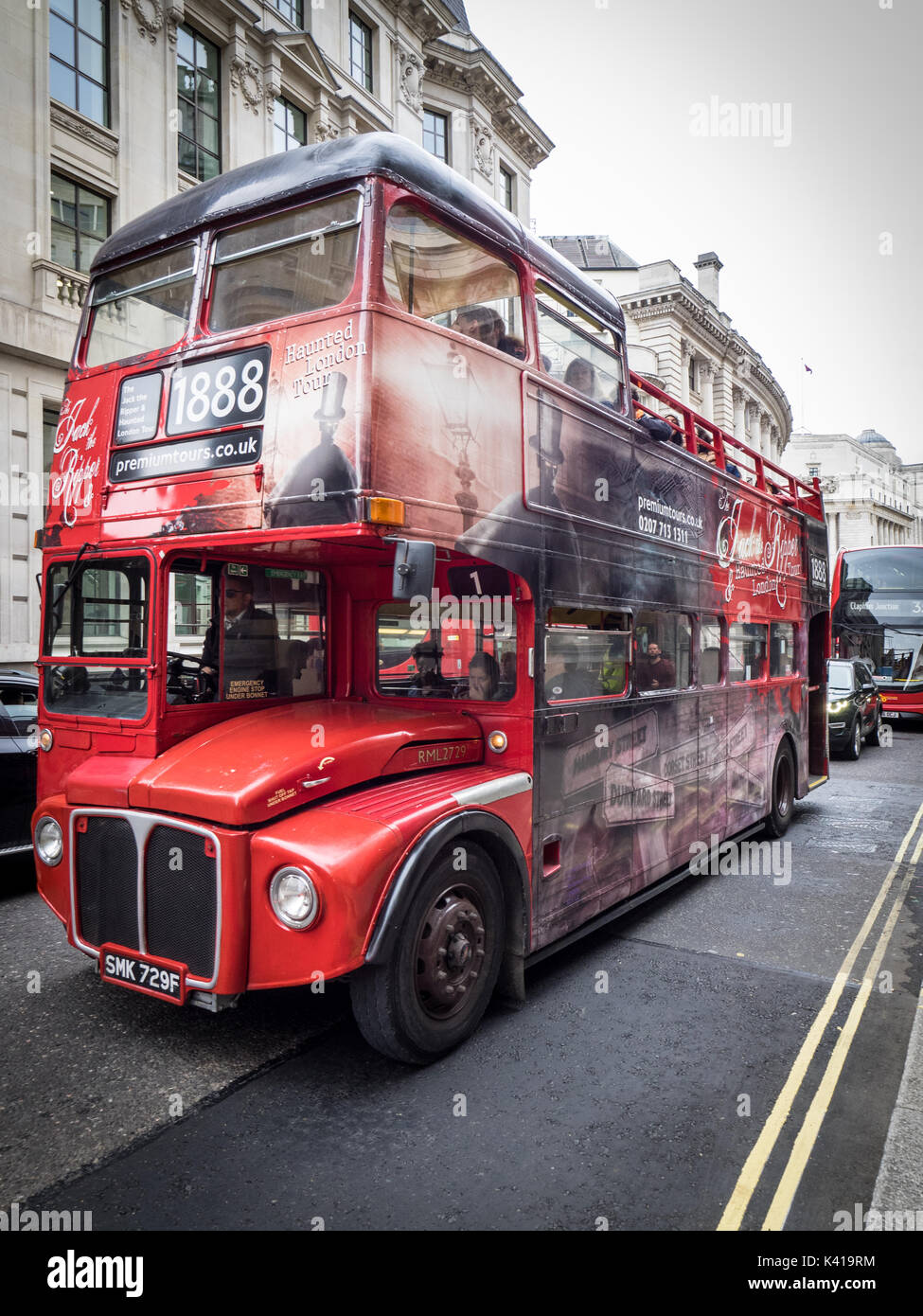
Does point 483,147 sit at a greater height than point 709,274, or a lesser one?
lesser

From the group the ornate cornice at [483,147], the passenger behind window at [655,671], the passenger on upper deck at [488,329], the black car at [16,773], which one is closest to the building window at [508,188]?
the ornate cornice at [483,147]

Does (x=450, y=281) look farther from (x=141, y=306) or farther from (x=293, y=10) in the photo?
(x=293, y=10)

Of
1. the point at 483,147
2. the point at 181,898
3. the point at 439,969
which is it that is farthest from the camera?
the point at 483,147

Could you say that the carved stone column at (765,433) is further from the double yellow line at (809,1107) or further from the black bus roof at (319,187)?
the black bus roof at (319,187)

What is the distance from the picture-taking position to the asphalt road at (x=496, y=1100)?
309 cm

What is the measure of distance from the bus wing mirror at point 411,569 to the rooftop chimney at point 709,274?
163 ft

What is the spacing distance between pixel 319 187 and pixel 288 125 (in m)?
19.3

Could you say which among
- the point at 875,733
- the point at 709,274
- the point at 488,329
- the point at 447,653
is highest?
the point at 709,274

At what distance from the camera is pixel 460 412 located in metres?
4.20

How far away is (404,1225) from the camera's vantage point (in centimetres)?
294

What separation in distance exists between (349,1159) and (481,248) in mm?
4346

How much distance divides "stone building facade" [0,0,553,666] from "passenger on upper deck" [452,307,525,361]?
11920 millimetres

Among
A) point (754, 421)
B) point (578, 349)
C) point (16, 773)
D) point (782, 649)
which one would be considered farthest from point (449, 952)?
point (754, 421)
